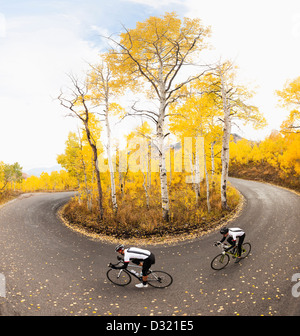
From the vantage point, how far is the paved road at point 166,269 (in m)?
6.27

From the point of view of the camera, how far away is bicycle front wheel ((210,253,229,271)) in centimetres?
835

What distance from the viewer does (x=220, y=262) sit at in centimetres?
852

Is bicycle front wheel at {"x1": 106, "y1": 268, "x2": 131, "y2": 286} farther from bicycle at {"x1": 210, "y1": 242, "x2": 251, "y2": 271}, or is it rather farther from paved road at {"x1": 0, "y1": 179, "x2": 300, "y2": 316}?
bicycle at {"x1": 210, "y1": 242, "x2": 251, "y2": 271}

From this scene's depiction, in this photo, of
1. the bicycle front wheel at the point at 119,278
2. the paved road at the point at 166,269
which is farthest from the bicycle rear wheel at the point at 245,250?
the bicycle front wheel at the point at 119,278

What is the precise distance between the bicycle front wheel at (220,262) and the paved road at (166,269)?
26cm

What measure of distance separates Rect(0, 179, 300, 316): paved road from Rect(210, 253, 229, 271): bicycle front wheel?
0.26m

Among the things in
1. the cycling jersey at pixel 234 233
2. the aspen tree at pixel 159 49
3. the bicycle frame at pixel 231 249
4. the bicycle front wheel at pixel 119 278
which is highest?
the aspen tree at pixel 159 49

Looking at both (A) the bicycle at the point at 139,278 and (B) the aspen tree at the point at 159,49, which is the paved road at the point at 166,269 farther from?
(B) the aspen tree at the point at 159,49

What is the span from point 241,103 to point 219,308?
13.2m

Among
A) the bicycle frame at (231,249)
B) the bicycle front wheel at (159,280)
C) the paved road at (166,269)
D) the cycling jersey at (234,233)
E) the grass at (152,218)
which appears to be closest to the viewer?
the paved road at (166,269)

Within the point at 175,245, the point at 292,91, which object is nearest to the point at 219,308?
the point at 175,245
